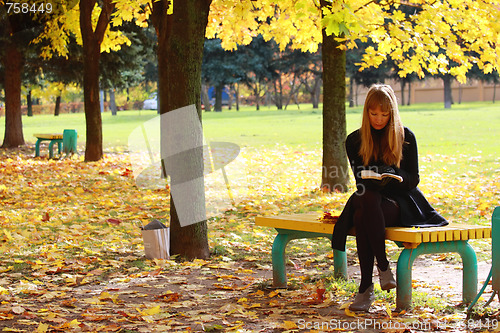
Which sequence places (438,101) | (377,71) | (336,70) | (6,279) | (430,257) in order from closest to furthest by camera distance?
(6,279) < (430,257) < (336,70) < (377,71) < (438,101)

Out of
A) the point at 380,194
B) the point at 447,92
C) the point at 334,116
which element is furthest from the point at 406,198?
the point at 447,92

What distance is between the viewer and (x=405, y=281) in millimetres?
4301

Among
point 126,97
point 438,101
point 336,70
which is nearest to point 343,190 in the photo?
point 336,70

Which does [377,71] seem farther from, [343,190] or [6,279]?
[6,279]

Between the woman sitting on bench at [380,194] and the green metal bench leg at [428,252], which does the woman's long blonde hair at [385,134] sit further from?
the green metal bench leg at [428,252]

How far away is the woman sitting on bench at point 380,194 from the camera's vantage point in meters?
4.43

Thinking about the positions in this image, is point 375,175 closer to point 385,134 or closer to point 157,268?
point 385,134

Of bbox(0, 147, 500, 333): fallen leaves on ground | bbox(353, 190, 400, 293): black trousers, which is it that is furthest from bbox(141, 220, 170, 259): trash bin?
bbox(353, 190, 400, 293): black trousers

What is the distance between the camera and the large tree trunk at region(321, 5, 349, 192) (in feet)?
33.9

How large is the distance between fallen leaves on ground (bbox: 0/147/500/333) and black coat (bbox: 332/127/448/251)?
508 mm

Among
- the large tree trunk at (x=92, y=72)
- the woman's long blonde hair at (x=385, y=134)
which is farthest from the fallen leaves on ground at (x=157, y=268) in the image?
the large tree trunk at (x=92, y=72)

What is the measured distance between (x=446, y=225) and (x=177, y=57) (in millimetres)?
3081

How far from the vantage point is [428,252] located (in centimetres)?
438

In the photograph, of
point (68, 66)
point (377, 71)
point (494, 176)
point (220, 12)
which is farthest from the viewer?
point (377, 71)
